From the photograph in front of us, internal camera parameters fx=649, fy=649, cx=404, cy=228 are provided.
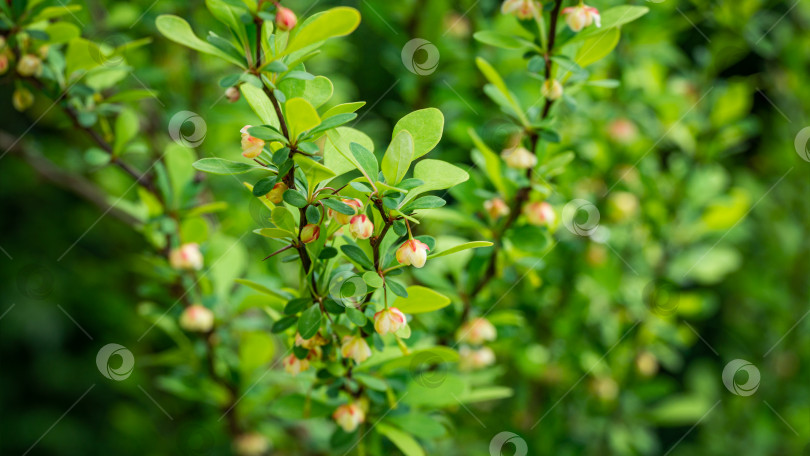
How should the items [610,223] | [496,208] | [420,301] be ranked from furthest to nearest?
1. [610,223]
2. [496,208]
3. [420,301]

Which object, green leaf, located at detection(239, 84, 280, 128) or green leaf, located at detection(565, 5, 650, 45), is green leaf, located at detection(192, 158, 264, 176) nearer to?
green leaf, located at detection(239, 84, 280, 128)

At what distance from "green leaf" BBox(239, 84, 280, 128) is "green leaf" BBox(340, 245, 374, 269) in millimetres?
150

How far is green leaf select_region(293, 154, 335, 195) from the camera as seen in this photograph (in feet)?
2.10

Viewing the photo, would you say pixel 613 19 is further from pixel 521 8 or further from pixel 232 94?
pixel 232 94

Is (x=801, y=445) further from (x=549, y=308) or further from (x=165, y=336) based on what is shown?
(x=165, y=336)

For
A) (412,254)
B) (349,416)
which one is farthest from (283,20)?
(349,416)

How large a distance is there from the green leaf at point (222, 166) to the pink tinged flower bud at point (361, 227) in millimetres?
108

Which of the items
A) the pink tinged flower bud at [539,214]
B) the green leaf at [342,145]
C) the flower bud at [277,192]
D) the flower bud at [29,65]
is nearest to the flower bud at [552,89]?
the pink tinged flower bud at [539,214]

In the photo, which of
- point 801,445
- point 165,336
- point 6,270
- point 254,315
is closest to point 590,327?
point 254,315

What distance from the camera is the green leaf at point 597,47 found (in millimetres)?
843

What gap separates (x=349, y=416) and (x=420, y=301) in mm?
206

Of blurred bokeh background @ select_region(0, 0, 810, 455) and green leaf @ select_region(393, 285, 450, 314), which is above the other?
green leaf @ select_region(393, 285, 450, 314)

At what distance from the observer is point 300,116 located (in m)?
0.62

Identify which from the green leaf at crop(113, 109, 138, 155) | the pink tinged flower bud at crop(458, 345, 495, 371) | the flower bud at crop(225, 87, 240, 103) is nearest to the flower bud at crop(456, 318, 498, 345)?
the pink tinged flower bud at crop(458, 345, 495, 371)
